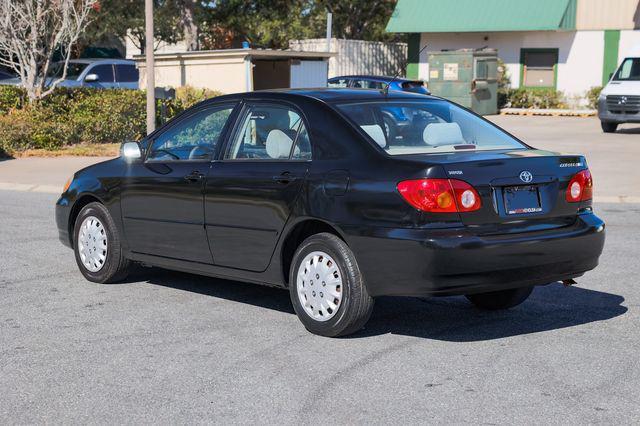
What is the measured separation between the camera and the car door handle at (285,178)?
6.68 m

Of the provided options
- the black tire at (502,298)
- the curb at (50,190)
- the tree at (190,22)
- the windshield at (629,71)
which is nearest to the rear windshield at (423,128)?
the black tire at (502,298)

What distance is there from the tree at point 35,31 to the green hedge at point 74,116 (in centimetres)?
45

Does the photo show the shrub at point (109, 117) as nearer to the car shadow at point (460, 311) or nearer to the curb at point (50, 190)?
the curb at point (50, 190)

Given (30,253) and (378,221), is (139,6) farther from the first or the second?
(378,221)

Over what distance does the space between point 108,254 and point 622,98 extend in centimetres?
2004

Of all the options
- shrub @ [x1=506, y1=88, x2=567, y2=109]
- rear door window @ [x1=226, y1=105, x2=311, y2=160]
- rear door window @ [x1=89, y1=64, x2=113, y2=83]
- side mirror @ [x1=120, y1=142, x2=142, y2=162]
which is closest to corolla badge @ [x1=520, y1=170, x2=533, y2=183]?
rear door window @ [x1=226, y1=105, x2=311, y2=160]

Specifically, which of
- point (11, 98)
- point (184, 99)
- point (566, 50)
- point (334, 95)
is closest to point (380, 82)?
point (184, 99)

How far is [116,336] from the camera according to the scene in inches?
260

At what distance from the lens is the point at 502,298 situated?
23.8 ft

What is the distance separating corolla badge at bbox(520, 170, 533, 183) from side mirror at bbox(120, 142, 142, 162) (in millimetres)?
3139

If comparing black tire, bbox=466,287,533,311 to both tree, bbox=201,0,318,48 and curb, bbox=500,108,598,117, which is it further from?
tree, bbox=201,0,318,48

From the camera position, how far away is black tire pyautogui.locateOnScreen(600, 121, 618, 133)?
1041 inches

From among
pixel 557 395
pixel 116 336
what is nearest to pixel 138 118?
pixel 116 336

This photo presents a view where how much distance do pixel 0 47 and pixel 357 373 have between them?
18.6 metres
